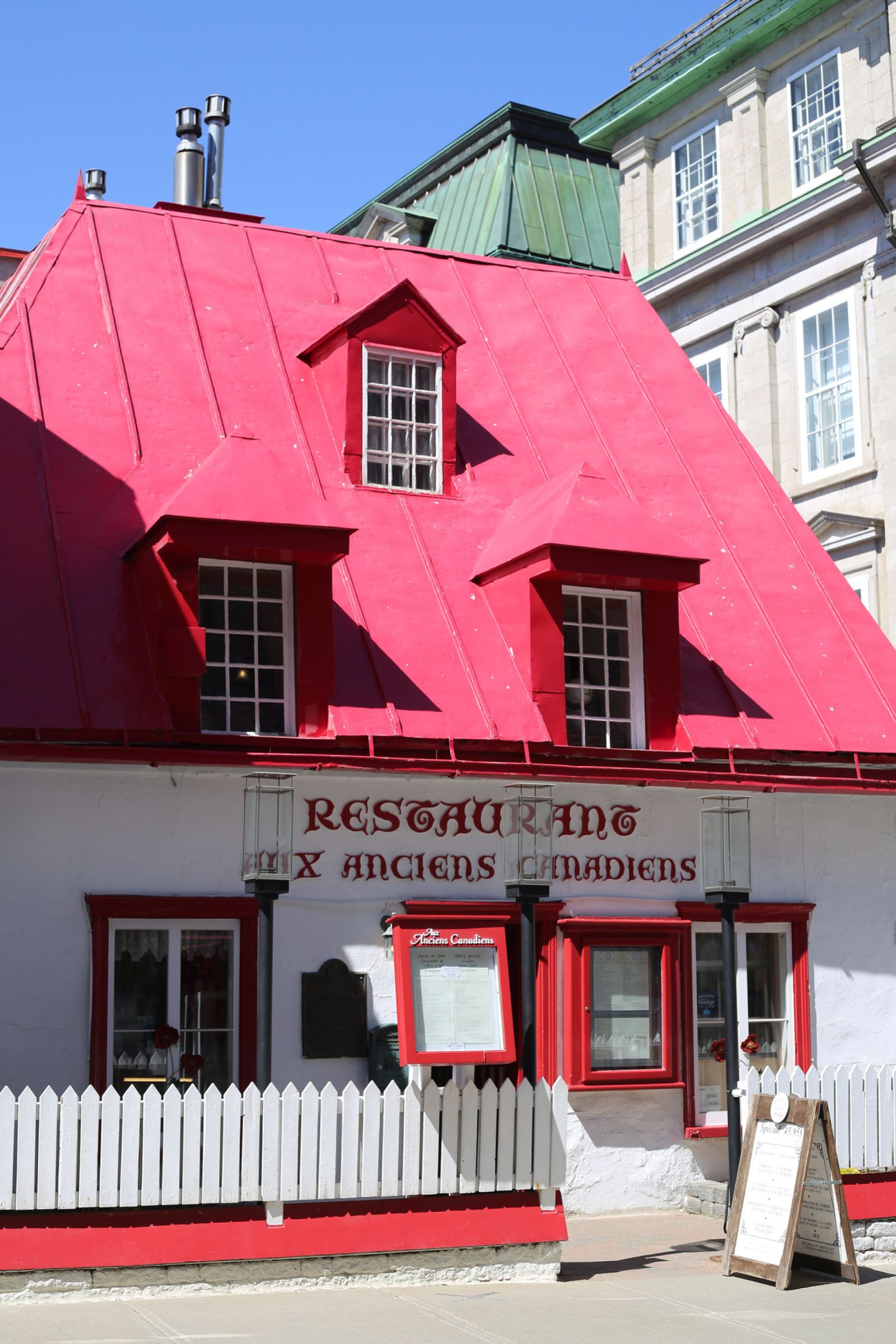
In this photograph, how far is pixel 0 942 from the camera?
1245cm

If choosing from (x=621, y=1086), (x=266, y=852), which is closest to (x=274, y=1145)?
(x=266, y=852)

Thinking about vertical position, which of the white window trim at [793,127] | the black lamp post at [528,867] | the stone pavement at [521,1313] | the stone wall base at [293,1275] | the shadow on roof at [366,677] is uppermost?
the white window trim at [793,127]

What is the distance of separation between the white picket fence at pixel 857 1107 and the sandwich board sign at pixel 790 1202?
0.67 m

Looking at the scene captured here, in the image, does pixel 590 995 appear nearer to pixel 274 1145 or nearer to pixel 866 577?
pixel 274 1145

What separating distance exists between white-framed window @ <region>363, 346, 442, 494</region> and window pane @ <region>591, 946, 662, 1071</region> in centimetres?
504

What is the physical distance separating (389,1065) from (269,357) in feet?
24.5

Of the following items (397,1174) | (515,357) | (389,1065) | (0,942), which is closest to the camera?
(397,1174)

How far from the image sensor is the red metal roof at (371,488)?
1382 centimetres

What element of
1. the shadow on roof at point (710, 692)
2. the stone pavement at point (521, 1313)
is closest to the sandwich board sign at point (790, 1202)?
the stone pavement at point (521, 1313)

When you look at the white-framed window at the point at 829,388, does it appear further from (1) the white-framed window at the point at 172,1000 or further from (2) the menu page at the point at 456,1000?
(1) the white-framed window at the point at 172,1000

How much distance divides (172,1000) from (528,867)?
124 inches

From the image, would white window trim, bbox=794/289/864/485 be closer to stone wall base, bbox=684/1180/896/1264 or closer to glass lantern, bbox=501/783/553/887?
glass lantern, bbox=501/783/553/887

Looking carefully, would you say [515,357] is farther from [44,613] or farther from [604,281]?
Answer: [44,613]

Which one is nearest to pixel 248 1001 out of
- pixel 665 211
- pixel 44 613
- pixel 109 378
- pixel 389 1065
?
pixel 389 1065
